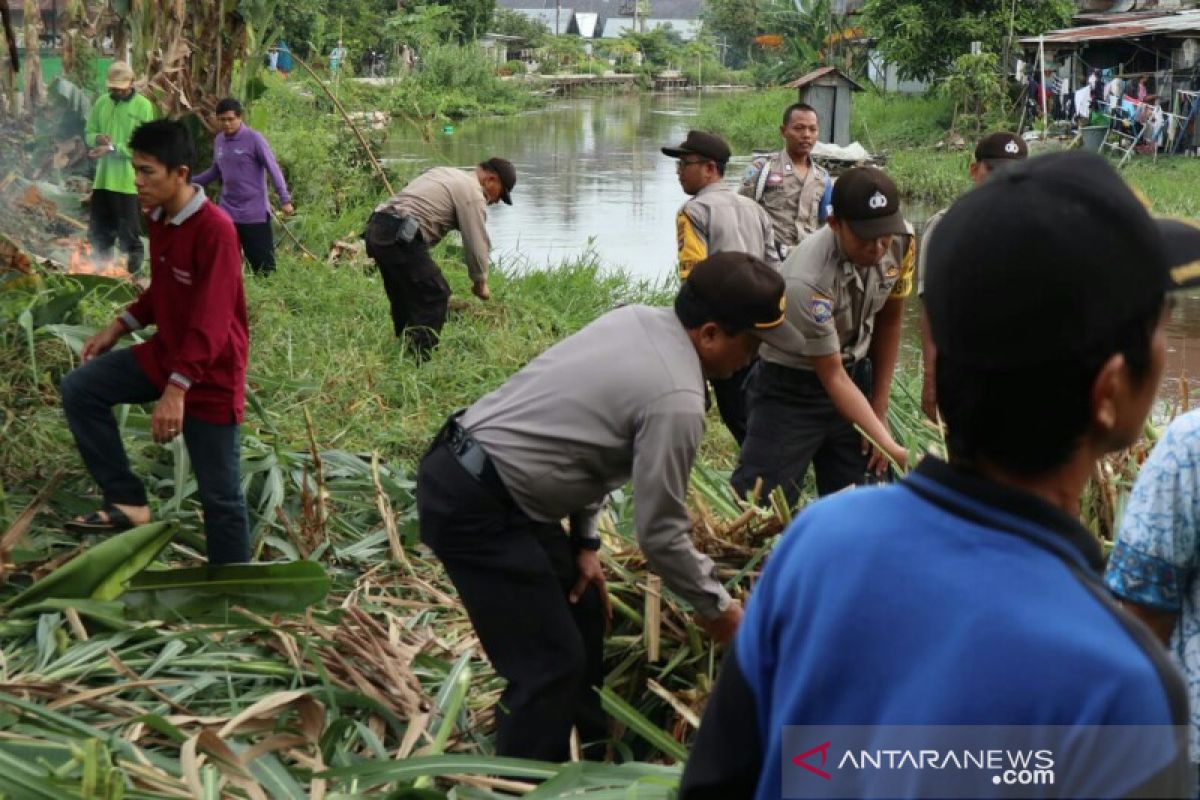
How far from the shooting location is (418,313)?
8383 millimetres

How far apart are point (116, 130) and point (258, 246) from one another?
133cm

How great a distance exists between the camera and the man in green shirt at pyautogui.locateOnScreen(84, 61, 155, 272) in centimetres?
937

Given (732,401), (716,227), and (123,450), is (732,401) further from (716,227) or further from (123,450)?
(123,450)

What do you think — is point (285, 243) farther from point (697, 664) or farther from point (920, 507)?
point (920, 507)

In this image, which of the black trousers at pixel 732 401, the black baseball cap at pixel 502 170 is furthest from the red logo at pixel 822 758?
the black baseball cap at pixel 502 170

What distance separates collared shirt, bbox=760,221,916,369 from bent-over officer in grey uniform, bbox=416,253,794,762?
1372 millimetres

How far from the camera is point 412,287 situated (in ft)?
27.2

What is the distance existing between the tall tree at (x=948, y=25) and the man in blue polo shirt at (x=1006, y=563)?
2736 centimetres

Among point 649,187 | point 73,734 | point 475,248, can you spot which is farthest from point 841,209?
point 649,187

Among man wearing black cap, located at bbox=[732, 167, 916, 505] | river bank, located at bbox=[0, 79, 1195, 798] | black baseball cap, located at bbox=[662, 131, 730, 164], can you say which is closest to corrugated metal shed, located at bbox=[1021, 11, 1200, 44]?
river bank, located at bbox=[0, 79, 1195, 798]

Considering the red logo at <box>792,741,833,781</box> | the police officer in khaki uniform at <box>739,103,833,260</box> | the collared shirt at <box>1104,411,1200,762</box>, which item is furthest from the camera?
the police officer in khaki uniform at <box>739,103,833,260</box>

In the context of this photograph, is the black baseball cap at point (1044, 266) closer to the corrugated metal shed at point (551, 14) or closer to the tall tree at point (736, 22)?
the tall tree at point (736, 22)

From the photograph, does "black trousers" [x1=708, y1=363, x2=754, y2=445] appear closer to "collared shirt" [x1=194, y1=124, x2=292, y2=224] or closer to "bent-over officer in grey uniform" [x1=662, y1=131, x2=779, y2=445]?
"bent-over officer in grey uniform" [x1=662, y1=131, x2=779, y2=445]

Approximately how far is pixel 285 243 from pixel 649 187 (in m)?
10.4
